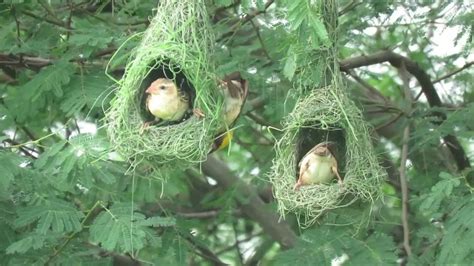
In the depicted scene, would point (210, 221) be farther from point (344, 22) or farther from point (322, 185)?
point (322, 185)

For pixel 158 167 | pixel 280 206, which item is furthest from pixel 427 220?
pixel 158 167

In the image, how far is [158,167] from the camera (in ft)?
11.3

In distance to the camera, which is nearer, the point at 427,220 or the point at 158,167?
the point at 158,167

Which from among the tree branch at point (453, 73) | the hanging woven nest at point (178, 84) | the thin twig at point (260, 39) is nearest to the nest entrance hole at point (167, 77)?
the hanging woven nest at point (178, 84)

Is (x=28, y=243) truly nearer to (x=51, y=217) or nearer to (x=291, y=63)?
(x=51, y=217)

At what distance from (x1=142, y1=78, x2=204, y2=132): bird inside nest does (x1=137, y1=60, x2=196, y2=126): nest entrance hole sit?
23 mm

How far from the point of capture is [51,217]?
4098mm

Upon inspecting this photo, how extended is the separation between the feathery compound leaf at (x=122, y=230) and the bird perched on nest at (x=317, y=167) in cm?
68

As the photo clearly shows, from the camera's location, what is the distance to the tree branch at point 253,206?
593 cm

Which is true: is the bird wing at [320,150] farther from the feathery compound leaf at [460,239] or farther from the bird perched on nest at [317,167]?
the feathery compound leaf at [460,239]

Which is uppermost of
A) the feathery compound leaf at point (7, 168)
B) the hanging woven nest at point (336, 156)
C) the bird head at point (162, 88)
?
the bird head at point (162, 88)

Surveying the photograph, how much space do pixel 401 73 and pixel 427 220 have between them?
2.65ft

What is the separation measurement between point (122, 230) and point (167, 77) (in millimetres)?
724

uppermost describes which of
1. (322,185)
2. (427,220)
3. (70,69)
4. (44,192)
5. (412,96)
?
(70,69)
